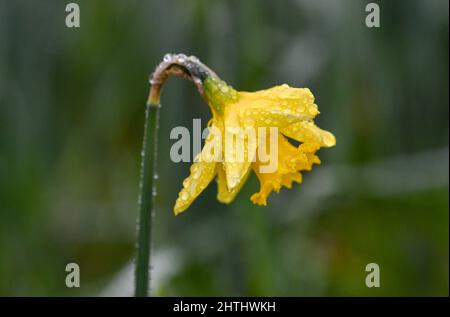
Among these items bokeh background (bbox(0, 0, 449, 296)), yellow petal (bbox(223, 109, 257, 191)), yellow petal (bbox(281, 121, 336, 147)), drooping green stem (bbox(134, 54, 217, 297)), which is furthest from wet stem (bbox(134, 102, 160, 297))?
bokeh background (bbox(0, 0, 449, 296))

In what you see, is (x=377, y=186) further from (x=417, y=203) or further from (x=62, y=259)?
(x=62, y=259)

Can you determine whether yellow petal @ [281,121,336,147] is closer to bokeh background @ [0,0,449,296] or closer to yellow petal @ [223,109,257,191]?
yellow petal @ [223,109,257,191]

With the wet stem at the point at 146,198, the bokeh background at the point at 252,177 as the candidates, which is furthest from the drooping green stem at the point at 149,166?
the bokeh background at the point at 252,177

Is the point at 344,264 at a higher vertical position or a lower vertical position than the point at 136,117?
lower

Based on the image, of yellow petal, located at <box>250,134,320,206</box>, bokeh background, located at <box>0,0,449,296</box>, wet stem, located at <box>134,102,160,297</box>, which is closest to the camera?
wet stem, located at <box>134,102,160,297</box>

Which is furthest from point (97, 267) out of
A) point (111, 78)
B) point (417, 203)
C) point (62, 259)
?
point (417, 203)

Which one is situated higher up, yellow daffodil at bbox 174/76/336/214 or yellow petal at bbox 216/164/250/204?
yellow daffodil at bbox 174/76/336/214

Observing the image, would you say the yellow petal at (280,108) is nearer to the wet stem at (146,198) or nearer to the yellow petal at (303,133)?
the yellow petal at (303,133)

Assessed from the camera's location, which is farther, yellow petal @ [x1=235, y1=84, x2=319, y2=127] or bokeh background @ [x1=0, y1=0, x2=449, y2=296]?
bokeh background @ [x1=0, y1=0, x2=449, y2=296]
